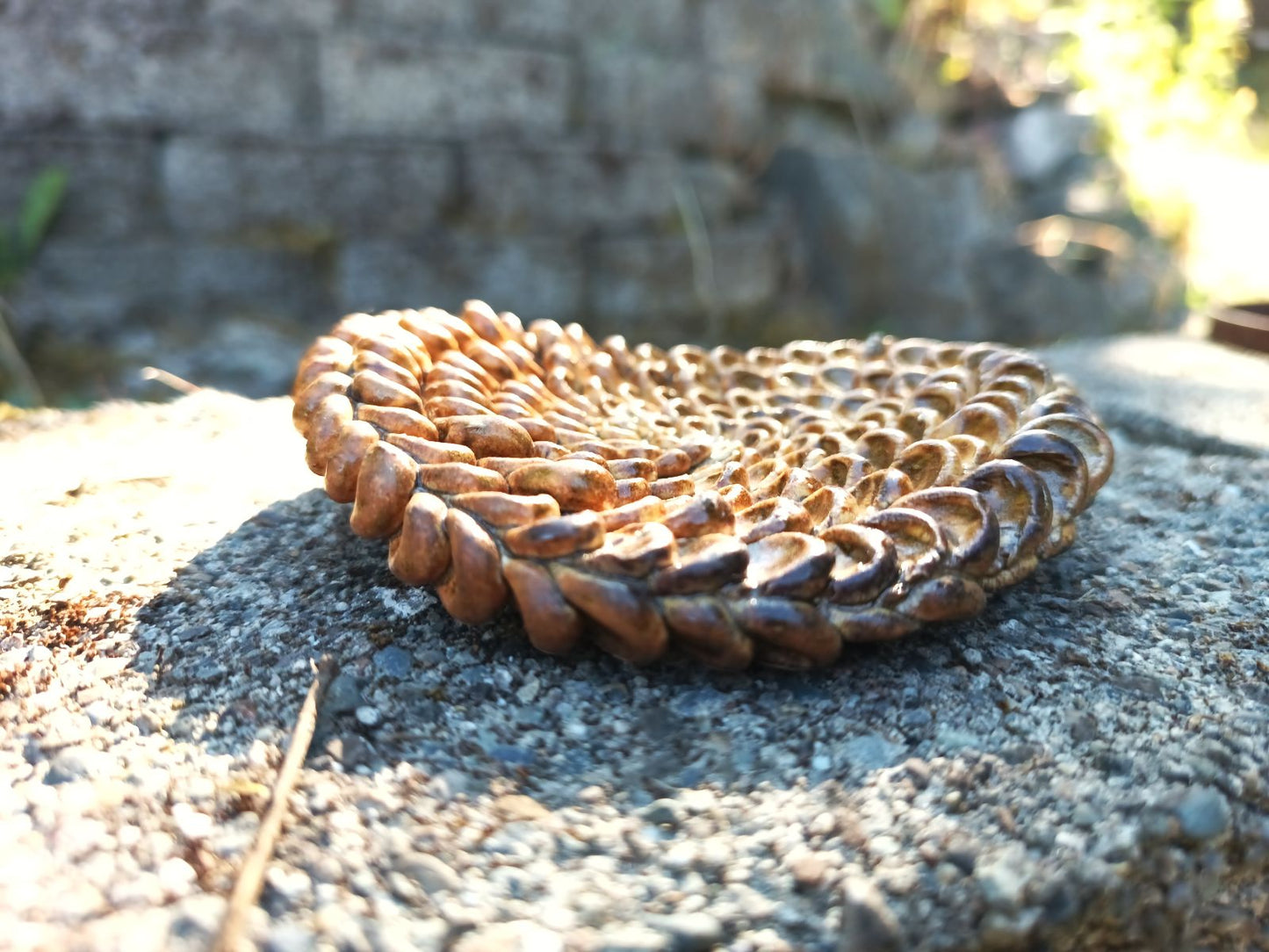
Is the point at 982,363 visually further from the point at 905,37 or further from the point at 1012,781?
the point at 905,37

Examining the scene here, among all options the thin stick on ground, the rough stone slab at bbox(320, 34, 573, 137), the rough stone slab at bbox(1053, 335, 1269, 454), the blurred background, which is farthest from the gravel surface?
the rough stone slab at bbox(320, 34, 573, 137)

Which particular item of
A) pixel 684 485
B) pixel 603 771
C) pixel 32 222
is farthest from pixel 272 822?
pixel 32 222

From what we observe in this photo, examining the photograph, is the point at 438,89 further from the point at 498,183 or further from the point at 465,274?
the point at 465,274

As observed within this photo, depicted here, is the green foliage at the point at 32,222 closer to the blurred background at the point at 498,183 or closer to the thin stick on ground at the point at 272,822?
the blurred background at the point at 498,183

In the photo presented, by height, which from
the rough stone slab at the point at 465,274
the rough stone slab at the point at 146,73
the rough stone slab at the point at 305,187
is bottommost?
the rough stone slab at the point at 465,274

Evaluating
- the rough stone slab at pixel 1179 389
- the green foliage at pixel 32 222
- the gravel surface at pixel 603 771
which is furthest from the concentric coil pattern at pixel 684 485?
the green foliage at pixel 32 222

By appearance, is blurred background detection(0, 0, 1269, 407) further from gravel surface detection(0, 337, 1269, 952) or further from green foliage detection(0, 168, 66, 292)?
gravel surface detection(0, 337, 1269, 952)

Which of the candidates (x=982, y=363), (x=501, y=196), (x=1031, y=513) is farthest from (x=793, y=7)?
(x=1031, y=513)

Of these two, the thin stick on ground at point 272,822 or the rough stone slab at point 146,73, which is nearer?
the thin stick on ground at point 272,822
